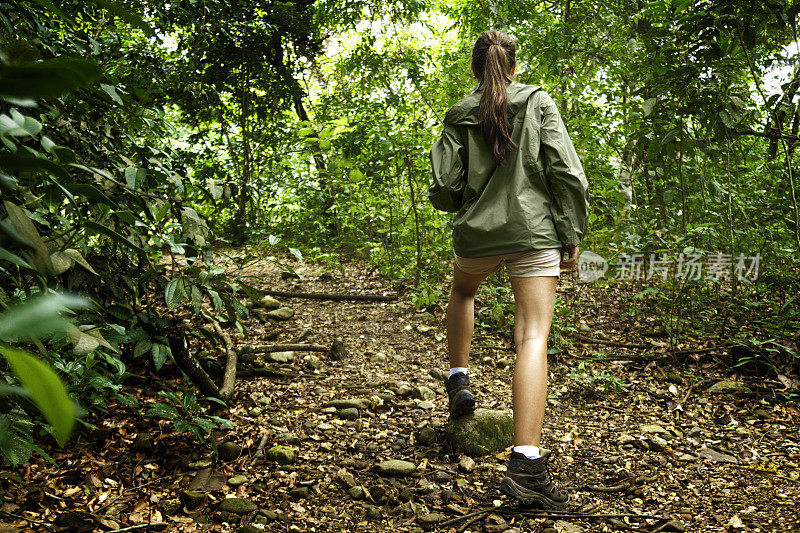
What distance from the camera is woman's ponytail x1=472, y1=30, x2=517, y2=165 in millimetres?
2340

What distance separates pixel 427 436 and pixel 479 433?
246 mm

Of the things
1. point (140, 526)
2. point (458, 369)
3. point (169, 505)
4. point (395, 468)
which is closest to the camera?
point (140, 526)

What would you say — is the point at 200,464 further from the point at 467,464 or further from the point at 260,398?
the point at 467,464

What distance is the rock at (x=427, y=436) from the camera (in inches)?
99.6

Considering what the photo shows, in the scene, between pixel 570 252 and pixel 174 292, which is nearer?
pixel 174 292

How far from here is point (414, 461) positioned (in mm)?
2373

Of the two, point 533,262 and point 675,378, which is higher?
point 533,262

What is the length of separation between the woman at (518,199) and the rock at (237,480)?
3.20 feet

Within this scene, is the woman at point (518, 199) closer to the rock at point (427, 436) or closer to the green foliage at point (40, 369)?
the rock at point (427, 436)

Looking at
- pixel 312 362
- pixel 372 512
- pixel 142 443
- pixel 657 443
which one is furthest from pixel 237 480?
pixel 657 443

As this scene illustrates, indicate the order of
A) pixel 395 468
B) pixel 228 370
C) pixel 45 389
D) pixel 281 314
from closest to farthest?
pixel 45 389 < pixel 395 468 < pixel 228 370 < pixel 281 314

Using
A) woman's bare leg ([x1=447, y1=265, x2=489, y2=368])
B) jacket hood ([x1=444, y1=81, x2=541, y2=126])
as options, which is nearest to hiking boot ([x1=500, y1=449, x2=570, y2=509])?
woman's bare leg ([x1=447, y1=265, x2=489, y2=368])

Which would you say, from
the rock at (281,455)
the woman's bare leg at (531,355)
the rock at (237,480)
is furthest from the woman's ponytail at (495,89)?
the rock at (237,480)

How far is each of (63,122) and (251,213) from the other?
409 cm
